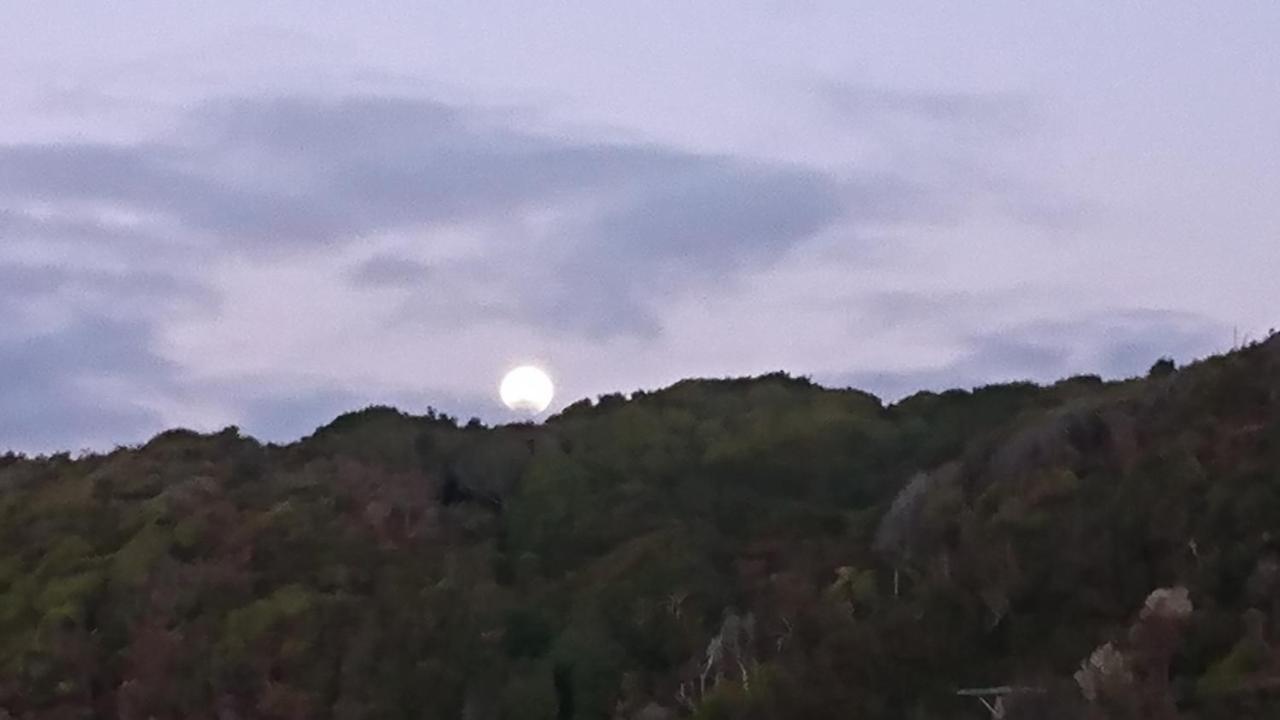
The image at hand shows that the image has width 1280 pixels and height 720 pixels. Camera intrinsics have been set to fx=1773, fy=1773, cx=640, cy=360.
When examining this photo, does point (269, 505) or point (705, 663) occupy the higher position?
point (269, 505)

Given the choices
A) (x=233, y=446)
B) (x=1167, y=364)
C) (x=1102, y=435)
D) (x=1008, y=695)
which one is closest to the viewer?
(x=1008, y=695)

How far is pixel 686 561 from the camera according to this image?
65.0 ft

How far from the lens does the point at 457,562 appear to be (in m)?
20.6

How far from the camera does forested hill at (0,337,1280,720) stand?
14469mm

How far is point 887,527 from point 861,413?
6.30 meters

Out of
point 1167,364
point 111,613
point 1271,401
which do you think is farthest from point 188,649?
point 1167,364

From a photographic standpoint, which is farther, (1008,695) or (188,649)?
(188,649)

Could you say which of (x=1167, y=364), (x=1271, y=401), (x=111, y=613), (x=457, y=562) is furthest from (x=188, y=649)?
(x=1167, y=364)

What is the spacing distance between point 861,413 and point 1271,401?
8694 mm

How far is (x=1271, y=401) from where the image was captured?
58.0 ft

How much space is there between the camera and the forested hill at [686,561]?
47.5 feet

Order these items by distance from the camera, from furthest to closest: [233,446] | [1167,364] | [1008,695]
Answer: [233,446]
[1167,364]
[1008,695]

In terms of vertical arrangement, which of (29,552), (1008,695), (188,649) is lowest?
(1008,695)

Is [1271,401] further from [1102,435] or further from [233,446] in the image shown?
[233,446]
